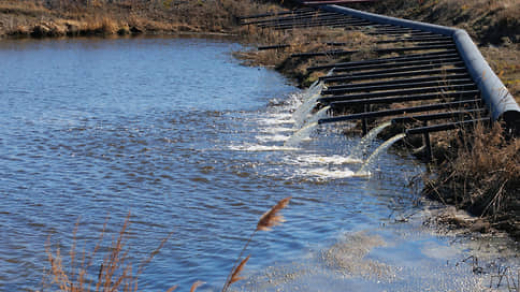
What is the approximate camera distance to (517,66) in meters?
14.6

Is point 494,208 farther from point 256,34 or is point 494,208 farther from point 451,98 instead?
point 256,34

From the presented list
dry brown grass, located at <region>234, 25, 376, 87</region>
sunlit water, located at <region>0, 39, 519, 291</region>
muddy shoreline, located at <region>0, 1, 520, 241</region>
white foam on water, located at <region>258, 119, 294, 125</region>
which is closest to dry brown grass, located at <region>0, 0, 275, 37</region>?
muddy shoreline, located at <region>0, 1, 520, 241</region>

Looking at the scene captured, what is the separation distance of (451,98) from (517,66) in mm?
3690

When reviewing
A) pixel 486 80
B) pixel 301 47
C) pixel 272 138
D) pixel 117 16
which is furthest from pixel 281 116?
pixel 117 16

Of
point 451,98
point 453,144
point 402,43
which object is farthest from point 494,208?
point 402,43

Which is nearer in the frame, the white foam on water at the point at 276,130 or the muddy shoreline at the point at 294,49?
the muddy shoreline at the point at 294,49

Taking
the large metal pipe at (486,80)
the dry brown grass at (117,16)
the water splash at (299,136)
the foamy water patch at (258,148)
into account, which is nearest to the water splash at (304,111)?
the water splash at (299,136)

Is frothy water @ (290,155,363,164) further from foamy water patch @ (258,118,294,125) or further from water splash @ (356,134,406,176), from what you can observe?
foamy water patch @ (258,118,294,125)

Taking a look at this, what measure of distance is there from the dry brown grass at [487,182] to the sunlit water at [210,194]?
0.44m

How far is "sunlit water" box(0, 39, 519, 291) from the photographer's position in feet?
20.7

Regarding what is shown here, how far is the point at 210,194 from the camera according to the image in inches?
350

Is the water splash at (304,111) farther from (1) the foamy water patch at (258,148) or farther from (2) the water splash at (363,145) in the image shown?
(2) the water splash at (363,145)

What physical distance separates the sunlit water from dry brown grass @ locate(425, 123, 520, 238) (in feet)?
1.45

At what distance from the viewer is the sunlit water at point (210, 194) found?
20.7ft
